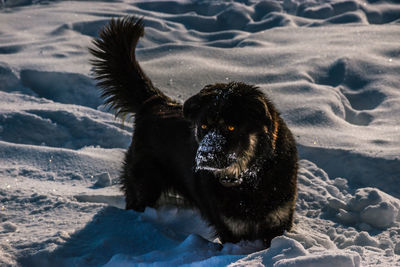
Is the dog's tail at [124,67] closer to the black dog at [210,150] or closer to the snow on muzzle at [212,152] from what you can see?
the black dog at [210,150]

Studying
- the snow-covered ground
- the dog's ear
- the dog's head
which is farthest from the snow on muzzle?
the snow-covered ground

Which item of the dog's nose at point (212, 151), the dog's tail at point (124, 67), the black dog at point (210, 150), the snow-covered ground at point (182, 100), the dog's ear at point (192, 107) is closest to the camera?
the dog's nose at point (212, 151)

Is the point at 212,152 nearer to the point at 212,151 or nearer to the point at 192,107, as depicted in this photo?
the point at 212,151

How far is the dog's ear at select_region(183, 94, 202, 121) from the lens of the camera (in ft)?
9.07

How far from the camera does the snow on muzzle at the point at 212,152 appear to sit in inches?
98.6

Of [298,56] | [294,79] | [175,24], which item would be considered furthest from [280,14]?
[294,79]

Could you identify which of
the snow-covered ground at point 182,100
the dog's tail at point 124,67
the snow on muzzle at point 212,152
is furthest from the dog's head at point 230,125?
the dog's tail at point 124,67

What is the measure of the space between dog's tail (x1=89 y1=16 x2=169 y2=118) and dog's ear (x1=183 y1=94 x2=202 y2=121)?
0.90 meters

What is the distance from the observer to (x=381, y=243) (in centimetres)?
304

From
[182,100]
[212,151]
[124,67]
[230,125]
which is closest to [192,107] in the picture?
[230,125]

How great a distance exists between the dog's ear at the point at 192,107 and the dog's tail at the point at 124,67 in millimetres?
903

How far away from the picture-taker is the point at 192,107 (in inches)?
110

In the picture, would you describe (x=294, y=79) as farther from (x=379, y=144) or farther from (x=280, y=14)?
(x=280, y=14)

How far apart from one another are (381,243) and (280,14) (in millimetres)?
7800
